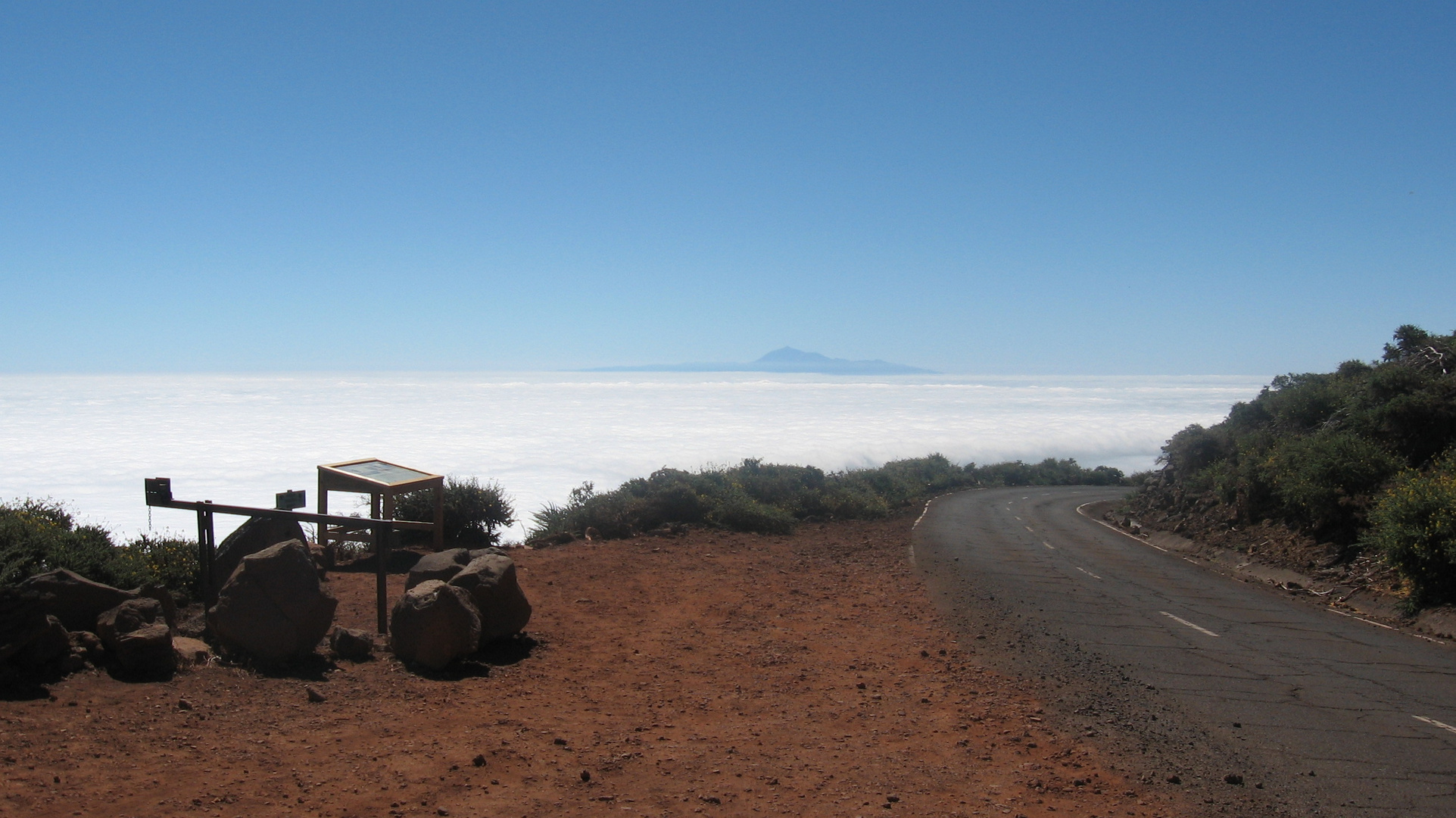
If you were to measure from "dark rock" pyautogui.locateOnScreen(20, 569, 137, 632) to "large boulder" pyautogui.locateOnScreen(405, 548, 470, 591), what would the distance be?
250 cm

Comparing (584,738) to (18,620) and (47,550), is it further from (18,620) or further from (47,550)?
(47,550)

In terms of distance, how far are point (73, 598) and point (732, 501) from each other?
13.6m

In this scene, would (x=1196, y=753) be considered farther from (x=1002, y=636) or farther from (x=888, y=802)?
(x=1002, y=636)

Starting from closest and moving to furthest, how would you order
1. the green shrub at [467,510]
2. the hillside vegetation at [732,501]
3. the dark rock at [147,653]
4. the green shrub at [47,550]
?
the dark rock at [147,653]
the green shrub at [47,550]
the green shrub at [467,510]
the hillside vegetation at [732,501]

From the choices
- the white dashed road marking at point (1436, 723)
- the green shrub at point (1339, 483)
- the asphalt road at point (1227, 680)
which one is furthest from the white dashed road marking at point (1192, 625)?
the green shrub at point (1339, 483)

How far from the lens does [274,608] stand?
23.1 feet

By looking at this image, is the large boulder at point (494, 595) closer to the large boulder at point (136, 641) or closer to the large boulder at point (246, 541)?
the large boulder at point (246, 541)

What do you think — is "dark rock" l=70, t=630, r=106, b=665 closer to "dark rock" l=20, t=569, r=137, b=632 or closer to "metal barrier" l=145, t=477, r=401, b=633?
"dark rock" l=20, t=569, r=137, b=632

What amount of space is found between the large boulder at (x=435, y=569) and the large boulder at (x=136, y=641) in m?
2.33

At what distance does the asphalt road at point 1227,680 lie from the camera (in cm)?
556

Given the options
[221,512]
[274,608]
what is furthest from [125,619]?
[221,512]

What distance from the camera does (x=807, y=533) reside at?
771 inches

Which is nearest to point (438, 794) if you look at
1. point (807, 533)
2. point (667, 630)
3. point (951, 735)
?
point (951, 735)

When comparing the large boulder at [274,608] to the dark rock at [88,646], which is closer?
the dark rock at [88,646]
